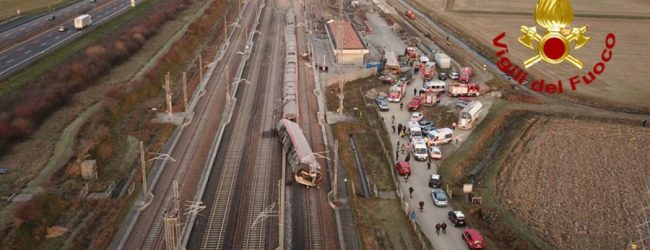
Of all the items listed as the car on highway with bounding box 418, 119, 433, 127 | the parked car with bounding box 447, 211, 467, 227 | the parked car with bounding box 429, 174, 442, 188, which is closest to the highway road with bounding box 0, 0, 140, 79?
the car on highway with bounding box 418, 119, 433, 127

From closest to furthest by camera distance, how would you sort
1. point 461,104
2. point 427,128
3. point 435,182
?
point 435,182 → point 427,128 → point 461,104

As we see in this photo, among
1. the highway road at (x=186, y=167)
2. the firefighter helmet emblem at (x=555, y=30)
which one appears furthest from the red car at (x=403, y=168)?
the firefighter helmet emblem at (x=555, y=30)

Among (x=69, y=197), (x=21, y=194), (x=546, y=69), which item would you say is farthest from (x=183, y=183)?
(x=546, y=69)

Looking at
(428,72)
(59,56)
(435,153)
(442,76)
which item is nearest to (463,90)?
(442,76)

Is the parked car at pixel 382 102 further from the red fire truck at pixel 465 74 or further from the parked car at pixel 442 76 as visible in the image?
the red fire truck at pixel 465 74

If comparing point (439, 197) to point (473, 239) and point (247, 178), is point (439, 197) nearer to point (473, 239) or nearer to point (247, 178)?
point (473, 239)
